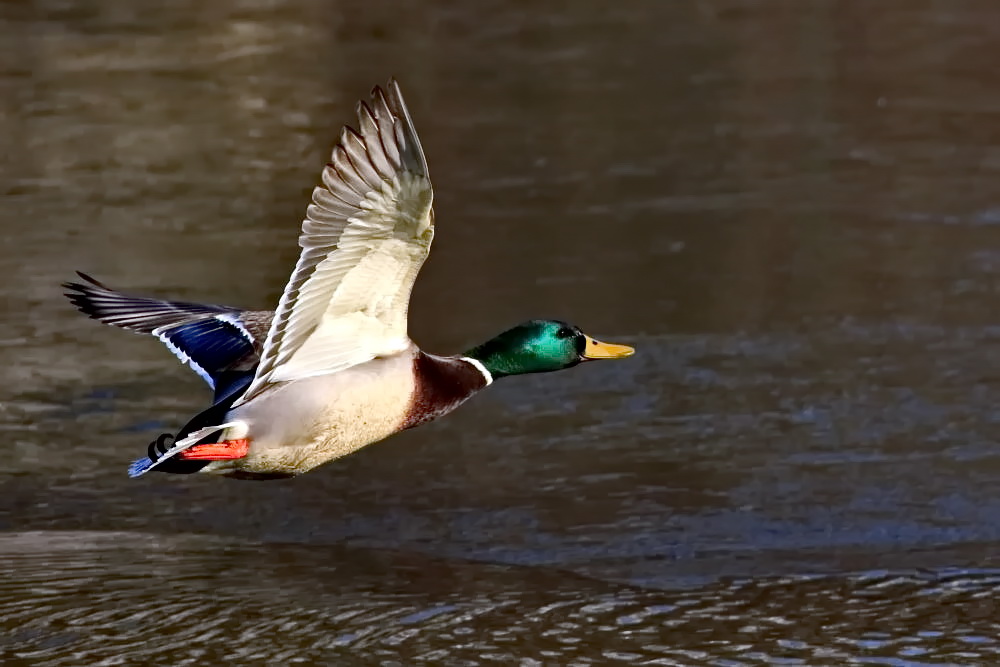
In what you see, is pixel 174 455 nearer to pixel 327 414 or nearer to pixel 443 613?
pixel 327 414

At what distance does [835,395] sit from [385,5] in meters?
10.8

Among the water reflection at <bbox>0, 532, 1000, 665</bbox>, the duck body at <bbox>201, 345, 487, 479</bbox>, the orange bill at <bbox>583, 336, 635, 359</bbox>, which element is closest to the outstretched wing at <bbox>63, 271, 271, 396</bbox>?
the duck body at <bbox>201, 345, 487, 479</bbox>

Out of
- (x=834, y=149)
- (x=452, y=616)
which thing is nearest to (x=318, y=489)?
(x=452, y=616)

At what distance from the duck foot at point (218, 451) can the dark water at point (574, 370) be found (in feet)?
2.15

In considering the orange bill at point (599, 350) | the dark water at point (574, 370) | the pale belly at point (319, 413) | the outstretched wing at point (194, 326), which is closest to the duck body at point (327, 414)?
the pale belly at point (319, 413)

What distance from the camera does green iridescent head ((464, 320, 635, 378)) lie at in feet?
18.7

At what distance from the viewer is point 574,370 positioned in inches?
311

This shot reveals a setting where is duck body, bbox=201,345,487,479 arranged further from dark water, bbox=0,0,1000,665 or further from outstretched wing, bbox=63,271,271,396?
dark water, bbox=0,0,1000,665

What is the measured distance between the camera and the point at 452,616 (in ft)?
17.9

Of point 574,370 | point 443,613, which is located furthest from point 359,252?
point 574,370

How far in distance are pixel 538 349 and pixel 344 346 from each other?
974mm

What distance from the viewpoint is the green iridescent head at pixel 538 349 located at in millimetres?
5695

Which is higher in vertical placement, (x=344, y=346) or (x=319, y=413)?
(x=344, y=346)

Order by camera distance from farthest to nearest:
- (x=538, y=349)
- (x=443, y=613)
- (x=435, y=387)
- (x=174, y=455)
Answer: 1. (x=538, y=349)
2. (x=443, y=613)
3. (x=435, y=387)
4. (x=174, y=455)
